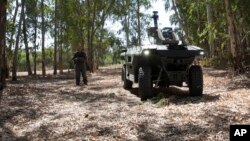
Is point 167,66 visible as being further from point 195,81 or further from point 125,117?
point 125,117

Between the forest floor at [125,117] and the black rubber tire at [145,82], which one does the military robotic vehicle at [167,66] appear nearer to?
the black rubber tire at [145,82]

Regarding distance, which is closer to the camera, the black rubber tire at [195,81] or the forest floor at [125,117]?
the forest floor at [125,117]

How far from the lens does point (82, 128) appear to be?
8477mm

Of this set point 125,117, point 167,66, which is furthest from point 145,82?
point 125,117

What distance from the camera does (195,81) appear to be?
11680 millimetres

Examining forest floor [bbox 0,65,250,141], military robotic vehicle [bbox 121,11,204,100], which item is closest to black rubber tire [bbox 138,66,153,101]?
military robotic vehicle [bbox 121,11,204,100]

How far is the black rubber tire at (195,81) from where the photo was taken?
11.7 meters

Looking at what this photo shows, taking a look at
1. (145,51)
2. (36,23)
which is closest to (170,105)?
(145,51)

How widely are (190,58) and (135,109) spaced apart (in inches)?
99.1

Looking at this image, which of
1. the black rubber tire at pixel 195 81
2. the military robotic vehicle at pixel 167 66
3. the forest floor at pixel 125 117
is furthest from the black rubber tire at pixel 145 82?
the black rubber tire at pixel 195 81

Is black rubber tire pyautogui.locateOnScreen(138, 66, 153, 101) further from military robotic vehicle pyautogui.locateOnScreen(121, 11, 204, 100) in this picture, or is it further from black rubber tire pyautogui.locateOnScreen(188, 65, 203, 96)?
black rubber tire pyautogui.locateOnScreen(188, 65, 203, 96)

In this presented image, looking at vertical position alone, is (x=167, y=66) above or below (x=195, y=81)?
above

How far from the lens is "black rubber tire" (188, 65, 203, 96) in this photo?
11688 mm

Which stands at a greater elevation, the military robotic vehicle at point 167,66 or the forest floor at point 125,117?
the military robotic vehicle at point 167,66
